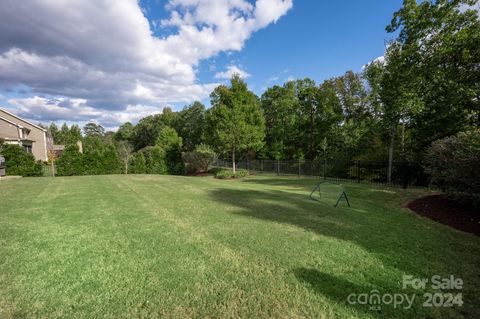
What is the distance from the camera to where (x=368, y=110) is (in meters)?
23.9

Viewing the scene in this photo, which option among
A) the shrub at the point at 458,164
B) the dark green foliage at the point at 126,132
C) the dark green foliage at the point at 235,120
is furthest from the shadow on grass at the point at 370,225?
the dark green foliage at the point at 126,132

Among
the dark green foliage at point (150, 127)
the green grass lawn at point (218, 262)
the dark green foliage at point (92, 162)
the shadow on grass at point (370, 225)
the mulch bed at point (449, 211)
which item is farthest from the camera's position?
the dark green foliage at point (150, 127)

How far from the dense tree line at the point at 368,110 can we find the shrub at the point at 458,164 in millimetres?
5642

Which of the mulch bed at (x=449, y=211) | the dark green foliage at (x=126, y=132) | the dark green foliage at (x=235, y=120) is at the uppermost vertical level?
the dark green foliage at (x=126, y=132)

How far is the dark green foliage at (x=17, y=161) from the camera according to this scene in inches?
651

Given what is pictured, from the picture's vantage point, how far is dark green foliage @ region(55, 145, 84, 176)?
19.0 m

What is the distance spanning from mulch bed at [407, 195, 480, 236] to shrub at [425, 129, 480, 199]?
0.38 m

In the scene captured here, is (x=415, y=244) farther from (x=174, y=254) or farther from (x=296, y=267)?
(x=174, y=254)

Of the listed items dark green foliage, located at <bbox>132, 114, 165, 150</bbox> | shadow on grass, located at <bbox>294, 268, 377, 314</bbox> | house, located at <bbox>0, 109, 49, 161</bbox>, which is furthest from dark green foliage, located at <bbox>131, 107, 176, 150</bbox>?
shadow on grass, located at <bbox>294, 268, 377, 314</bbox>

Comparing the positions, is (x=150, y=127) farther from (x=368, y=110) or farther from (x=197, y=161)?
(x=368, y=110)

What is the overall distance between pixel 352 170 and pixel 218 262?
14115 millimetres

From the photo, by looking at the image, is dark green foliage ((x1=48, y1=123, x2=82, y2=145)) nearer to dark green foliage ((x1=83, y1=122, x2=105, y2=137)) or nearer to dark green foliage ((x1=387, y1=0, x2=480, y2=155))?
dark green foliage ((x1=83, y1=122, x2=105, y2=137))

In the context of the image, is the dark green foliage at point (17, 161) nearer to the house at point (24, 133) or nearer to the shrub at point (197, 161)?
the house at point (24, 133)

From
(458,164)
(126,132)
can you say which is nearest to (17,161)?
(458,164)
